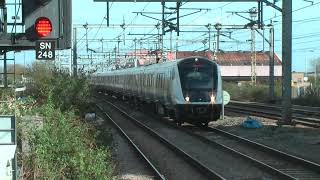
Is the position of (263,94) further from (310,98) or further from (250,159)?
(250,159)

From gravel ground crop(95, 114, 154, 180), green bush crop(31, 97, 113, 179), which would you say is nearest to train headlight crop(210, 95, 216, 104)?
gravel ground crop(95, 114, 154, 180)

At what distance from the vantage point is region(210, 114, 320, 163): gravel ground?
17.7 m

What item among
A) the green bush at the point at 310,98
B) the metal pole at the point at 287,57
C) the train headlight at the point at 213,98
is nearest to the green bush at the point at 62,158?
the train headlight at the point at 213,98

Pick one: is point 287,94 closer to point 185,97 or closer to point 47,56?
point 185,97

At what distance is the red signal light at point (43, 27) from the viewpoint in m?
6.88

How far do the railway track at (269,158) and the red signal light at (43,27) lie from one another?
22.9ft

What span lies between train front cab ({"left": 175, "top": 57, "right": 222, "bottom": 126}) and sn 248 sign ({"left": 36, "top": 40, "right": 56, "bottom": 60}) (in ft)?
59.1

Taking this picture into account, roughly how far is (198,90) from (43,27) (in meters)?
18.6

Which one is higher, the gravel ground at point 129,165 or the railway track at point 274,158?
the railway track at point 274,158

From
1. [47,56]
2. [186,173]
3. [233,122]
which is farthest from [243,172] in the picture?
[233,122]

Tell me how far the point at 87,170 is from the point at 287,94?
1755 cm

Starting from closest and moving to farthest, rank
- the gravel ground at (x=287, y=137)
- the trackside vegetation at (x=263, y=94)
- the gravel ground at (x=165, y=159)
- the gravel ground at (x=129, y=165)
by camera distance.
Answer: the gravel ground at (x=129, y=165) → the gravel ground at (x=165, y=159) → the gravel ground at (x=287, y=137) → the trackside vegetation at (x=263, y=94)

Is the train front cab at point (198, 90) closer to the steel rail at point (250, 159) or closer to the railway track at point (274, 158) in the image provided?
the steel rail at point (250, 159)

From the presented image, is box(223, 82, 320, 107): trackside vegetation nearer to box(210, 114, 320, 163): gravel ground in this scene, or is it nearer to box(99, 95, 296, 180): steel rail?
box(210, 114, 320, 163): gravel ground
